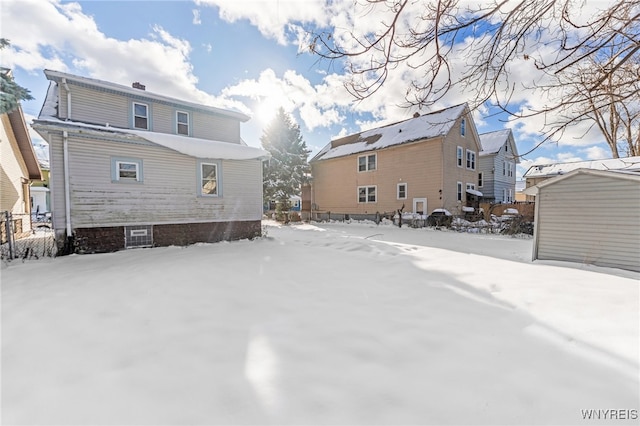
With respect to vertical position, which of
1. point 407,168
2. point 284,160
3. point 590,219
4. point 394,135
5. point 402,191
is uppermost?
point 394,135

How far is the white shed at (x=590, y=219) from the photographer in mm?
5992

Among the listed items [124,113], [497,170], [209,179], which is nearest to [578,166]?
[497,170]

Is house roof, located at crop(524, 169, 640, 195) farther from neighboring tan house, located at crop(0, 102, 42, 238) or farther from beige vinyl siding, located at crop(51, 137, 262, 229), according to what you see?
neighboring tan house, located at crop(0, 102, 42, 238)

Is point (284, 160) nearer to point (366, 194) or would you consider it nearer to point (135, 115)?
point (366, 194)

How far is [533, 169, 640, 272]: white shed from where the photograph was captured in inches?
236

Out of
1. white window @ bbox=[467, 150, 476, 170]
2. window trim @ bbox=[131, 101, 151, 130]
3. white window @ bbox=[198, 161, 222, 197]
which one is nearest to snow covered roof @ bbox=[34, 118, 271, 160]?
window trim @ bbox=[131, 101, 151, 130]

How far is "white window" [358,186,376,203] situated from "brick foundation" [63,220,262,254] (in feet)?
39.0

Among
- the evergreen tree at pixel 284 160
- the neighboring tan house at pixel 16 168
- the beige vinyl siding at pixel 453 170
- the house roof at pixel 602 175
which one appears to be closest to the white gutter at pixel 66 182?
the neighboring tan house at pixel 16 168

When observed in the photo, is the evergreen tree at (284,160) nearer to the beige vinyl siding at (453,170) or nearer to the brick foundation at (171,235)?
the brick foundation at (171,235)

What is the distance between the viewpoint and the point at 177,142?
29.9 feet

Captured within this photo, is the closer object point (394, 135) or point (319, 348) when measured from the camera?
point (319, 348)

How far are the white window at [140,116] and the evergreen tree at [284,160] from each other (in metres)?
13.8

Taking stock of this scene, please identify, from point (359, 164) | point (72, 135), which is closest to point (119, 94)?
point (72, 135)

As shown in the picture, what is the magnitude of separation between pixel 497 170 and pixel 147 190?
27105 millimetres
